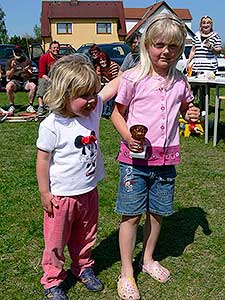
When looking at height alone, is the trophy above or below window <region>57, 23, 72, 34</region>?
below

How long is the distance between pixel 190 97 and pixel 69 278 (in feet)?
4.34

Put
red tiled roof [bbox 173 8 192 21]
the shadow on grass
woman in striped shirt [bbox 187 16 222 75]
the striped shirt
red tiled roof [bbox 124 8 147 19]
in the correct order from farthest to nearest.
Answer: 1. red tiled roof [bbox 173 8 192 21]
2. red tiled roof [bbox 124 8 147 19]
3. the striped shirt
4. woman in striped shirt [bbox 187 16 222 75]
5. the shadow on grass

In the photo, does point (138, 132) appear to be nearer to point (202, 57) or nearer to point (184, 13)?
point (202, 57)

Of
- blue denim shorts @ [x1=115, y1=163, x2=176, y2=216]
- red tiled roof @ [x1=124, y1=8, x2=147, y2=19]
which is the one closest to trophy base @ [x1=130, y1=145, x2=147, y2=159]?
blue denim shorts @ [x1=115, y1=163, x2=176, y2=216]

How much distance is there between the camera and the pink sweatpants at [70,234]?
7.93 ft

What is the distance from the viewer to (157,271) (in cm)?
281

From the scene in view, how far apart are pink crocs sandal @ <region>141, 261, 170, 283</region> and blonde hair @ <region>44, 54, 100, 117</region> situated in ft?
3.76

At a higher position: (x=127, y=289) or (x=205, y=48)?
(x=205, y=48)

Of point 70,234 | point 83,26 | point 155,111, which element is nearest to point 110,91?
point 155,111

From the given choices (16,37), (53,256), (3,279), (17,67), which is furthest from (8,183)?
(16,37)

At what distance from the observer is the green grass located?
2.70 metres

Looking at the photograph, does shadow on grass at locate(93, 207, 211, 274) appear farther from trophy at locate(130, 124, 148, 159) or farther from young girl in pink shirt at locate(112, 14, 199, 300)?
trophy at locate(130, 124, 148, 159)

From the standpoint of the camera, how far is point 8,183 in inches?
180

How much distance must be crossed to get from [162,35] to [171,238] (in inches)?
63.4
